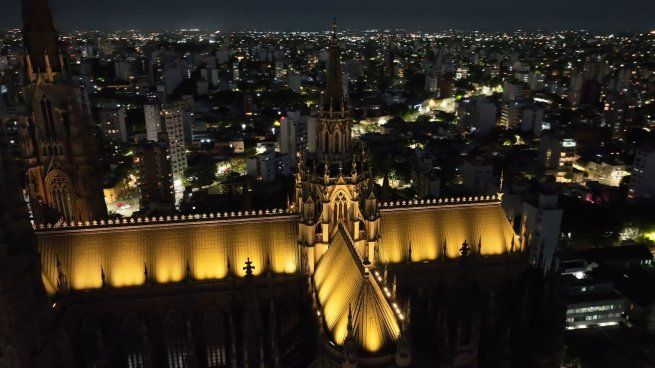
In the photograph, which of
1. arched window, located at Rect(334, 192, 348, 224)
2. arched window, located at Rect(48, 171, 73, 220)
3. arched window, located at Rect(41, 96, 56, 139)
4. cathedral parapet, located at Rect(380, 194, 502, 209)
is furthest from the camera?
cathedral parapet, located at Rect(380, 194, 502, 209)

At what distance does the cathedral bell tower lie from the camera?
41406 mm

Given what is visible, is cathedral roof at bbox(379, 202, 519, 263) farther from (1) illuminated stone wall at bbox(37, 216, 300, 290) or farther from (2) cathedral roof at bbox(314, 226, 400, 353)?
(1) illuminated stone wall at bbox(37, 216, 300, 290)

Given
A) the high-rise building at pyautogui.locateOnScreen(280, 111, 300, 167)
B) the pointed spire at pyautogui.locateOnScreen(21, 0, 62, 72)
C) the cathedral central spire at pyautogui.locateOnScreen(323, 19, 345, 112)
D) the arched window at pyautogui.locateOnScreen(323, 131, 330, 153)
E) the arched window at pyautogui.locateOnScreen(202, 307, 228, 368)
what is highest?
the pointed spire at pyautogui.locateOnScreen(21, 0, 62, 72)

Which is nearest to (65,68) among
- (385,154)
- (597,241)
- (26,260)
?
(26,260)

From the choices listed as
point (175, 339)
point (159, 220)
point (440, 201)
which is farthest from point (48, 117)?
point (440, 201)

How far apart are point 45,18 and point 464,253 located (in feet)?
138

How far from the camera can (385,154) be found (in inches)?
5177

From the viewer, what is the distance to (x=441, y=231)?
47188mm

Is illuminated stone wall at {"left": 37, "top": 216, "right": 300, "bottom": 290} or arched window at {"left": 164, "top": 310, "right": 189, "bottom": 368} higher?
illuminated stone wall at {"left": 37, "top": 216, "right": 300, "bottom": 290}

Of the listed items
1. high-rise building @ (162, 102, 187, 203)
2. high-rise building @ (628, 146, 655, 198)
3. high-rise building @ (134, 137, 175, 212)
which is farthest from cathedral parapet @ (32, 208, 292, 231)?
high-rise building @ (628, 146, 655, 198)

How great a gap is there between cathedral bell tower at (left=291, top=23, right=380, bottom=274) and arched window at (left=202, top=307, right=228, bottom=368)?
8.95m

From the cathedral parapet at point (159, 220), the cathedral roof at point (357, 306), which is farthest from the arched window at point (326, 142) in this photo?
the cathedral roof at point (357, 306)

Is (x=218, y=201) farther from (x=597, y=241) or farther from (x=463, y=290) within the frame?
(x=597, y=241)

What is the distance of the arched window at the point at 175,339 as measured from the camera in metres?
42.2
